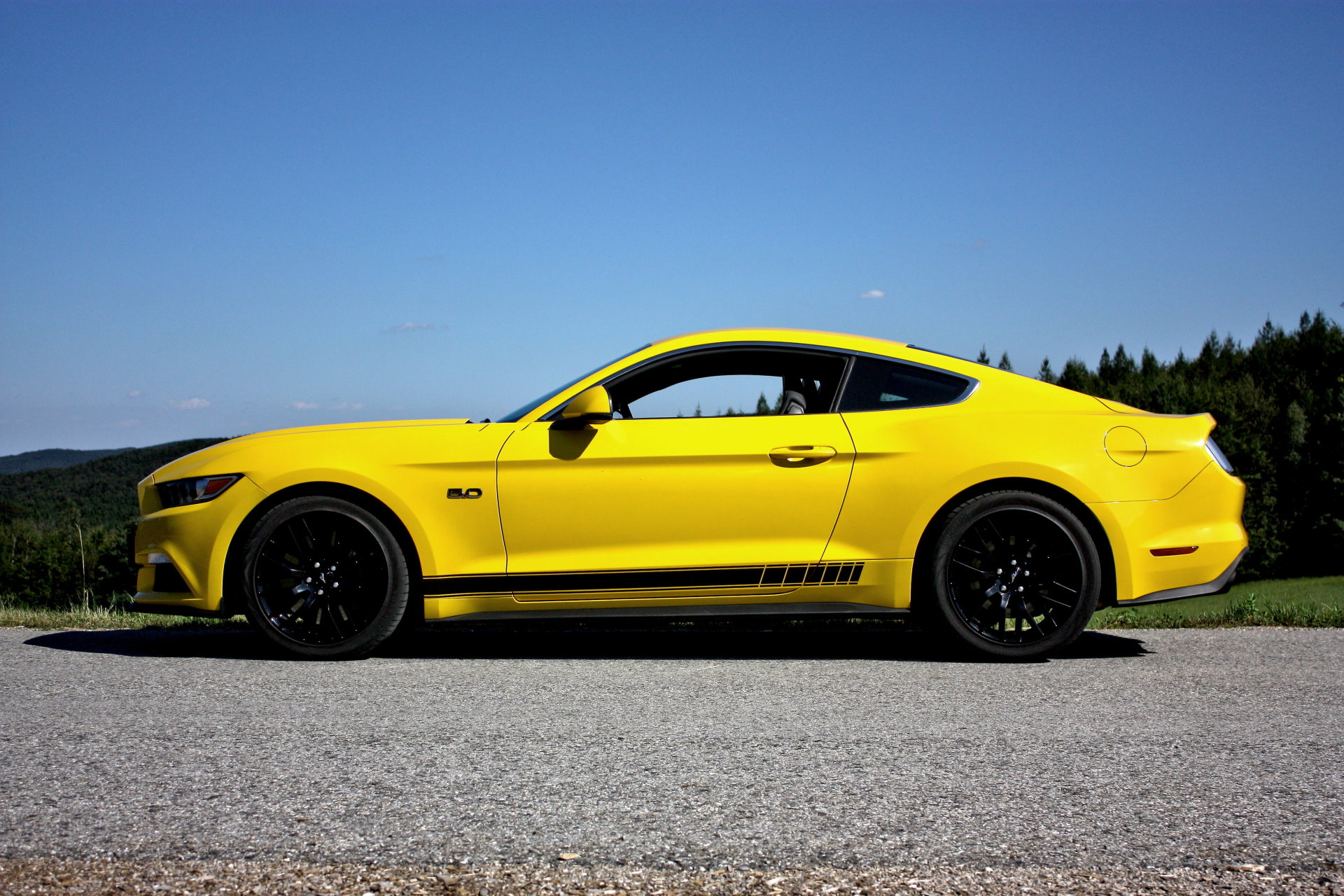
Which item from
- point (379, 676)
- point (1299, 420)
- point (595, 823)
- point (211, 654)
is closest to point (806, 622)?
point (379, 676)

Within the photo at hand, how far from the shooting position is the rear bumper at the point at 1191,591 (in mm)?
5121

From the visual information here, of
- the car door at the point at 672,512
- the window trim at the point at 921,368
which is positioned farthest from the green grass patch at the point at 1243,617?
the car door at the point at 672,512

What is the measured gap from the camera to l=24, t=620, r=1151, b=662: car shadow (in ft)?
17.4

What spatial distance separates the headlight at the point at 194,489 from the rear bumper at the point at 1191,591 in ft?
14.6

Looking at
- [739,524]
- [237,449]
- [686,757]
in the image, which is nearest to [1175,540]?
[739,524]

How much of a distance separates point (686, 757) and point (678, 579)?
1.74m

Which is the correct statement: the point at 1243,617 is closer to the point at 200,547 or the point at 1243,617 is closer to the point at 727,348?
the point at 727,348

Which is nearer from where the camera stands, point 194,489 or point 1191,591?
point 1191,591

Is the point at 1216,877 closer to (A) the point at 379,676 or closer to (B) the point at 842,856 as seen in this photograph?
(B) the point at 842,856

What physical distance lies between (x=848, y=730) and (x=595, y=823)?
1292 millimetres

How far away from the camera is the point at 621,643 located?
5.77 metres

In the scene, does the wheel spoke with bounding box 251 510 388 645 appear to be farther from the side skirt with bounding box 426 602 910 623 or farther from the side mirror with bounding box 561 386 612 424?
the side mirror with bounding box 561 386 612 424

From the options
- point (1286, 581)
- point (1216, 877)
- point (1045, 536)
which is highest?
point (1045, 536)

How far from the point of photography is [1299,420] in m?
74.1
